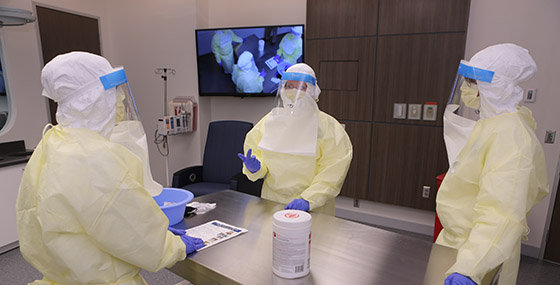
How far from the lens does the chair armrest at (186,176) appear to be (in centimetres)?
312

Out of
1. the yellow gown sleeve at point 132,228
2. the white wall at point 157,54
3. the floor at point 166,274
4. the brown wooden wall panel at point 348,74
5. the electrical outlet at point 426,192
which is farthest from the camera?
the white wall at point 157,54

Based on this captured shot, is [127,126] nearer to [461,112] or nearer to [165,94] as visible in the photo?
[461,112]

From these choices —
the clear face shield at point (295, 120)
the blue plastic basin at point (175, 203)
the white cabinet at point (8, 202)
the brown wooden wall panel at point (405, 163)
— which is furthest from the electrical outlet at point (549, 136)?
the white cabinet at point (8, 202)

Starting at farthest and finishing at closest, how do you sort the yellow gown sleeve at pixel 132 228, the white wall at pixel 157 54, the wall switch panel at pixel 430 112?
the white wall at pixel 157 54, the wall switch panel at pixel 430 112, the yellow gown sleeve at pixel 132 228

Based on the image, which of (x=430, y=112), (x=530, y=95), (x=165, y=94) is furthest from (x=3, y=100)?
(x=530, y=95)

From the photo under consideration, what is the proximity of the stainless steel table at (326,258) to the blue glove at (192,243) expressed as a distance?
1.0 inches

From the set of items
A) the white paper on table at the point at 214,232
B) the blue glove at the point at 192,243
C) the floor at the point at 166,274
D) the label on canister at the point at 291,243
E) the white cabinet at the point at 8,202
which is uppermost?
the label on canister at the point at 291,243

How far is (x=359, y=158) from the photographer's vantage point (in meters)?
3.36

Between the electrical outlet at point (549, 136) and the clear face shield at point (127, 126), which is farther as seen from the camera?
the electrical outlet at point (549, 136)

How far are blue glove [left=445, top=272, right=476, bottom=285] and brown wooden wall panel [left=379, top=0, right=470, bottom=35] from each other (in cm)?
246

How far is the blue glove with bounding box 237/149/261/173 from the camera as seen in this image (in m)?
1.84

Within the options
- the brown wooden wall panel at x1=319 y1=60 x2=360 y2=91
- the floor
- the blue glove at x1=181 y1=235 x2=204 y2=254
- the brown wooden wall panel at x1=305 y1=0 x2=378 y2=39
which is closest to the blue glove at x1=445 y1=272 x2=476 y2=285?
the blue glove at x1=181 y1=235 x2=204 y2=254

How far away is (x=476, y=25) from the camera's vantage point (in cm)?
285

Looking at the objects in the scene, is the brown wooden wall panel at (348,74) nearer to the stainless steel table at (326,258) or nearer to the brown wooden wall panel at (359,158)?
the brown wooden wall panel at (359,158)
